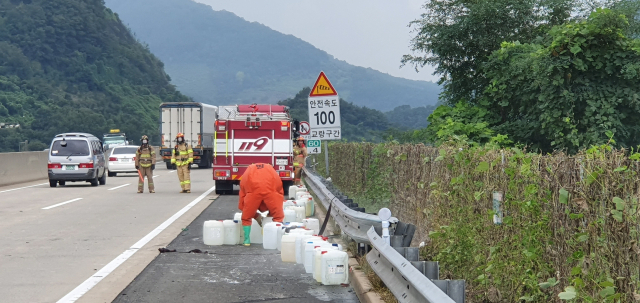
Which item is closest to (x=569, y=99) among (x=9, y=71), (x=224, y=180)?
(x=224, y=180)

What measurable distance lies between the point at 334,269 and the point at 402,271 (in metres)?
2.56

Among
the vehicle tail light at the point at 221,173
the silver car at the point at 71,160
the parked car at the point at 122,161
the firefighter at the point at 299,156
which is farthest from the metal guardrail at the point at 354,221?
the parked car at the point at 122,161

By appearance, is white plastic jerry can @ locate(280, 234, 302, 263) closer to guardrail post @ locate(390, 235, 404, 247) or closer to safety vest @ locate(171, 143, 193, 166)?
guardrail post @ locate(390, 235, 404, 247)

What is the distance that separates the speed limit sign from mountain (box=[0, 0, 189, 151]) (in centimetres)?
7596

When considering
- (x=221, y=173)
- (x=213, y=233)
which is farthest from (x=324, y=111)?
(x=221, y=173)

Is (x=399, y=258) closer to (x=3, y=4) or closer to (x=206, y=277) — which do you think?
(x=206, y=277)

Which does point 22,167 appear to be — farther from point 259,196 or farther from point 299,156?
point 259,196

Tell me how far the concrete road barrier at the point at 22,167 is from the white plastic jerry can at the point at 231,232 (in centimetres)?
1946

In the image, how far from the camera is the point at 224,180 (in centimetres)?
2348

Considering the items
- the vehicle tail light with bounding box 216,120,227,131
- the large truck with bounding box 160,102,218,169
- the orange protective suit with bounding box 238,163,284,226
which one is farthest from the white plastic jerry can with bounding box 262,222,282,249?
the large truck with bounding box 160,102,218,169

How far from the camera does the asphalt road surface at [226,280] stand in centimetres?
820

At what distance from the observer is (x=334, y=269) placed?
8.76 meters

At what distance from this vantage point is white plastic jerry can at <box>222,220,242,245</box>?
12273 millimetres

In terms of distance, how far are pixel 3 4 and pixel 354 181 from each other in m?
111
